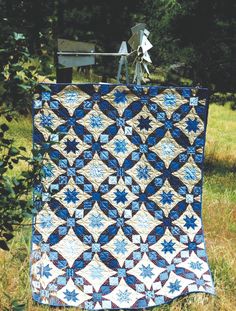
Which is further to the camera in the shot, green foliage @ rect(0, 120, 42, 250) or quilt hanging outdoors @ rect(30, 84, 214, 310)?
quilt hanging outdoors @ rect(30, 84, 214, 310)

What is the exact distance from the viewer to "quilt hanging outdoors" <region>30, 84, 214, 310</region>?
15.4 feet

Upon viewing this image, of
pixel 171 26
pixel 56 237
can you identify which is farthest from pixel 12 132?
pixel 56 237

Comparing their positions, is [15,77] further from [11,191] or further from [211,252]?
[211,252]

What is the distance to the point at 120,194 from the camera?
4.80 m

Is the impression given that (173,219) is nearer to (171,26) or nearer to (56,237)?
(56,237)

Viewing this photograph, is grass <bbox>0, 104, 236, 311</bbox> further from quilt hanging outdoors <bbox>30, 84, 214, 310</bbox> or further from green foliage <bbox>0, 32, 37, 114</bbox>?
green foliage <bbox>0, 32, 37, 114</bbox>

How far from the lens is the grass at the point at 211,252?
435cm

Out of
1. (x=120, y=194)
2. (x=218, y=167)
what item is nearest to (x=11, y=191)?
(x=120, y=194)

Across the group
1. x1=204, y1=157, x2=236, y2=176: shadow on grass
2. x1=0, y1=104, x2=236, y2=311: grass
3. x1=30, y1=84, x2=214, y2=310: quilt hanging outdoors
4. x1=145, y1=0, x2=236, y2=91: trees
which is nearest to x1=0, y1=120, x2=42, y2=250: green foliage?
x1=0, y1=104, x2=236, y2=311: grass

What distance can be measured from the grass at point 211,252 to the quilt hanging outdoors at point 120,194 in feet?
0.43

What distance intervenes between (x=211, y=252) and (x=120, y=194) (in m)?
1.09

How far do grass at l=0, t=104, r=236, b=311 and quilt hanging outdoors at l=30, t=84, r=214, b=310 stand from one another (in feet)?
0.43

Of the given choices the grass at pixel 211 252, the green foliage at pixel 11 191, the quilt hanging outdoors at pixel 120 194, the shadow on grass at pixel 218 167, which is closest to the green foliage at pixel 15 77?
the green foliage at pixel 11 191

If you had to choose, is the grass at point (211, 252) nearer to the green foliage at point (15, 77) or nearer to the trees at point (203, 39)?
the green foliage at point (15, 77)
